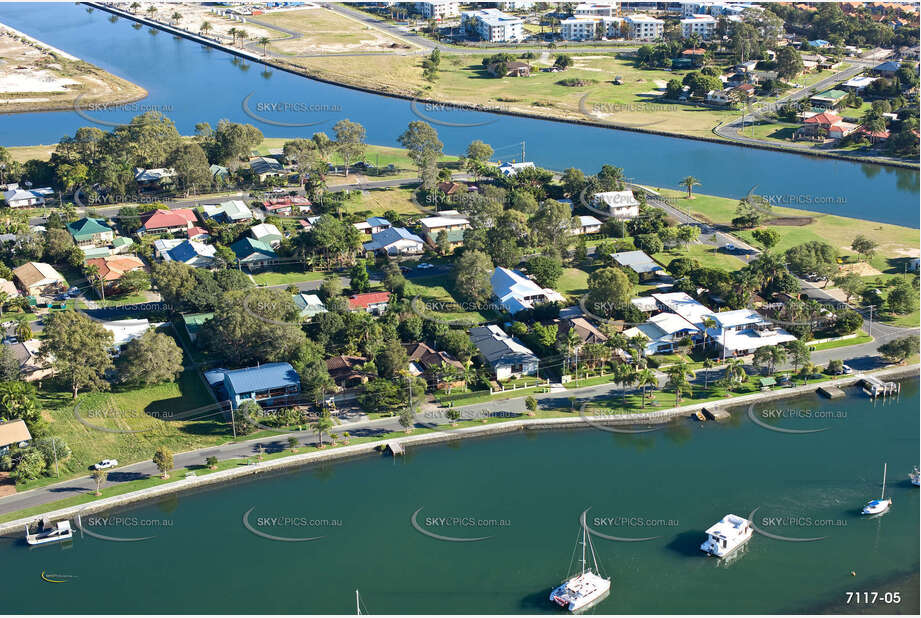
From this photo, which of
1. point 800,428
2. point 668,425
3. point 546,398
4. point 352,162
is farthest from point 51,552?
point 352,162

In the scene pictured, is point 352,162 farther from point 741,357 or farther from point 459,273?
point 741,357

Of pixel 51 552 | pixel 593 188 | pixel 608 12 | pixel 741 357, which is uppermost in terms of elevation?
pixel 608 12

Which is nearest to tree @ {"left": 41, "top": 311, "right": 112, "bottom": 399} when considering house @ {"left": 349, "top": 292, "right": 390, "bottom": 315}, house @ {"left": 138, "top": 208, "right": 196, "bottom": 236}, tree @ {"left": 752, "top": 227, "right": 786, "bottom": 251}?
house @ {"left": 349, "top": 292, "right": 390, "bottom": 315}

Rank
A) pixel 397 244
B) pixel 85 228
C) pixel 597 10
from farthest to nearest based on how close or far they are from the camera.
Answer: pixel 597 10 < pixel 85 228 < pixel 397 244

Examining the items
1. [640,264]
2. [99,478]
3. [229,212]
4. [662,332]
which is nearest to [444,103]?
[229,212]

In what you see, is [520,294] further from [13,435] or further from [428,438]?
[13,435]
